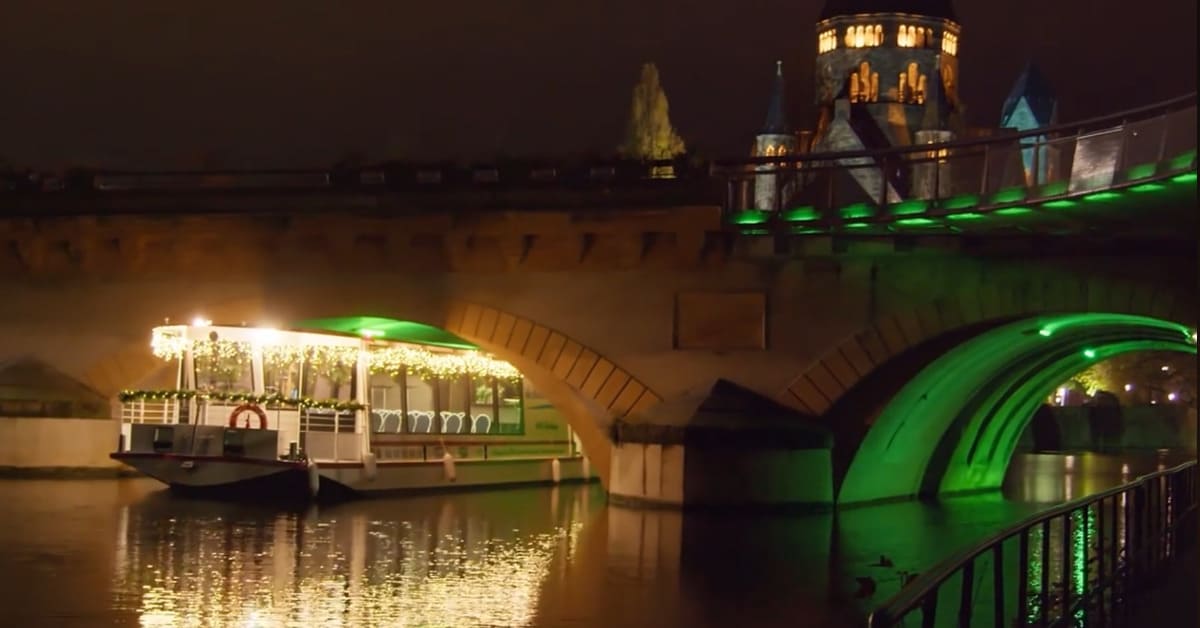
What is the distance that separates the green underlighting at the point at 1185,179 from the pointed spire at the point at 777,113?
10869 cm

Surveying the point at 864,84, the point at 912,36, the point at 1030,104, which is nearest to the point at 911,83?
the point at 864,84

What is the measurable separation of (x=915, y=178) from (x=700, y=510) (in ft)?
20.2

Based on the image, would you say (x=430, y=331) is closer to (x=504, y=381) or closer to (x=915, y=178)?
(x=504, y=381)

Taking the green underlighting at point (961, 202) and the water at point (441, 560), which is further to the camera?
the green underlighting at point (961, 202)

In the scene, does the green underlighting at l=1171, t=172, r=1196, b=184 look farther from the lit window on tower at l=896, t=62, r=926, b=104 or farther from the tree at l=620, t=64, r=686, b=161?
the lit window on tower at l=896, t=62, r=926, b=104

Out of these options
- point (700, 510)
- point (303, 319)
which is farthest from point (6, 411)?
point (700, 510)

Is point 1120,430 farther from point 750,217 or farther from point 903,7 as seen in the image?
point 750,217

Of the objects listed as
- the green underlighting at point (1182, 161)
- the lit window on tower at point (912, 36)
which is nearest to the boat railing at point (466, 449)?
the green underlighting at point (1182, 161)

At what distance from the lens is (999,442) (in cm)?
4703

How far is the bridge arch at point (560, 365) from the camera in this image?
34.8 metres

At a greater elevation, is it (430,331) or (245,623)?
(430,331)

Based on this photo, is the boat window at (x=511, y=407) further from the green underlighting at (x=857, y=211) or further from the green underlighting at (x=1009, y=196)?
the green underlighting at (x=1009, y=196)

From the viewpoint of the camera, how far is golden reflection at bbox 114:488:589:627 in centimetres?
1872

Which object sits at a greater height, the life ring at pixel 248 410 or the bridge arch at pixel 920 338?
the bridge arch at pixel 920 338
